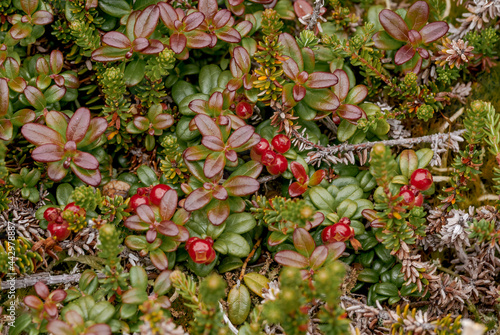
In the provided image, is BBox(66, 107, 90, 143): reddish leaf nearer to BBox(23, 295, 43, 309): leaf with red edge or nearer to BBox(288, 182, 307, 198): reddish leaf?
BBox(23, 295, 43, 309): leaf with red edge

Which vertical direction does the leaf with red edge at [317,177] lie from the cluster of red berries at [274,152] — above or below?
below

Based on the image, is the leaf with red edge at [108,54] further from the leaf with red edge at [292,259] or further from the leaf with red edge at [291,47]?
the leaf with red edge at [292,259]

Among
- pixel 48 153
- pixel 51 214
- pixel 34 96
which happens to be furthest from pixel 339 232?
pixel 34 96

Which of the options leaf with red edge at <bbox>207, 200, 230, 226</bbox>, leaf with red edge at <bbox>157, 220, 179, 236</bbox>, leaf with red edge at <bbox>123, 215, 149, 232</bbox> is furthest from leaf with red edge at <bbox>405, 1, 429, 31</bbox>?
leaf with red edge at <bbox>123, 215, 149, 232</bbox>

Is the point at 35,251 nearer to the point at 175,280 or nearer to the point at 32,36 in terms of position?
the point at 175,280

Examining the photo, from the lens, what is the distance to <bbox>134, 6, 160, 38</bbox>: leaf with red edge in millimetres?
3402

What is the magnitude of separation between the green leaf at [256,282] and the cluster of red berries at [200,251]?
378 millimetres

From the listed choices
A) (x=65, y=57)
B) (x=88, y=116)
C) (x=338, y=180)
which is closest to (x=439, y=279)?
(x=338, y=180)

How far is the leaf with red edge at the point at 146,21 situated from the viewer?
3.40 m

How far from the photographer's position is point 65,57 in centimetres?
381

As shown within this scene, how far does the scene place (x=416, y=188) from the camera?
10.5ft

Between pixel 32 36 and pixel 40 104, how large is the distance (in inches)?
26.1

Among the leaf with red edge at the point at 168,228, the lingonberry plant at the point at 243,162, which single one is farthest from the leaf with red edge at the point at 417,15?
the leaf with red edge at the point at 168,228

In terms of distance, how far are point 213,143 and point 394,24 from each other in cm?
183
